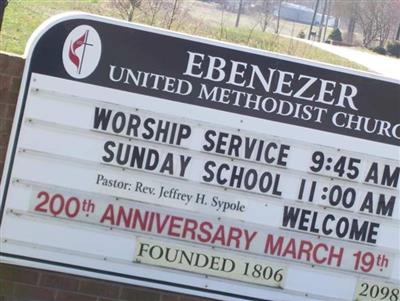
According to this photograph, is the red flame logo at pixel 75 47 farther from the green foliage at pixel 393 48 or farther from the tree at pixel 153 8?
the green foliage at pixel 393 48

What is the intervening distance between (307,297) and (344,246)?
1.45ft

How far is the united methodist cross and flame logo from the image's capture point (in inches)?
188

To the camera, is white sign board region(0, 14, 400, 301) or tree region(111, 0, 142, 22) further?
tree region(111, 0, 142, 22)

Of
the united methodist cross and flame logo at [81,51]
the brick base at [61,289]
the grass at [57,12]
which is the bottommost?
the brick base at [61,289]

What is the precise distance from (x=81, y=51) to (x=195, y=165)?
42.0 inches

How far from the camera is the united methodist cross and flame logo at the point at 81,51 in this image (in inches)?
188

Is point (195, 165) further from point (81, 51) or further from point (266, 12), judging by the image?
point (266, 12)

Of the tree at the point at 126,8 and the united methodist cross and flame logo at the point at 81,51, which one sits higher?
the tree at the point at 126,8

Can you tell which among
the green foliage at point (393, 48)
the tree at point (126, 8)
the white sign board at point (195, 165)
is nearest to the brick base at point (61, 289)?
the white sign board at point (195, 165)

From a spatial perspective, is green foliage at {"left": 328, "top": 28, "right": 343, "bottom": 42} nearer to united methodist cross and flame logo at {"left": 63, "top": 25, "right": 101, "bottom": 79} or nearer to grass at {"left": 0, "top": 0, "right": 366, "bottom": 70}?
grass at {"left": 0, "top": 0, "right": 366, "bottom": 70}

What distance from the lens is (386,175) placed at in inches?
199

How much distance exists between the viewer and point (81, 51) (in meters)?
4.81

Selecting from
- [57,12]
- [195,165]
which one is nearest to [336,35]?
[57,12]

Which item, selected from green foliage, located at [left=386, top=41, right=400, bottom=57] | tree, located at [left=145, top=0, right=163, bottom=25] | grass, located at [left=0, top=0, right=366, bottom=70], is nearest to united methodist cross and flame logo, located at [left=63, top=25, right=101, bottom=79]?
grass, located at [left=0, top=0, right=366, bottom=70]
